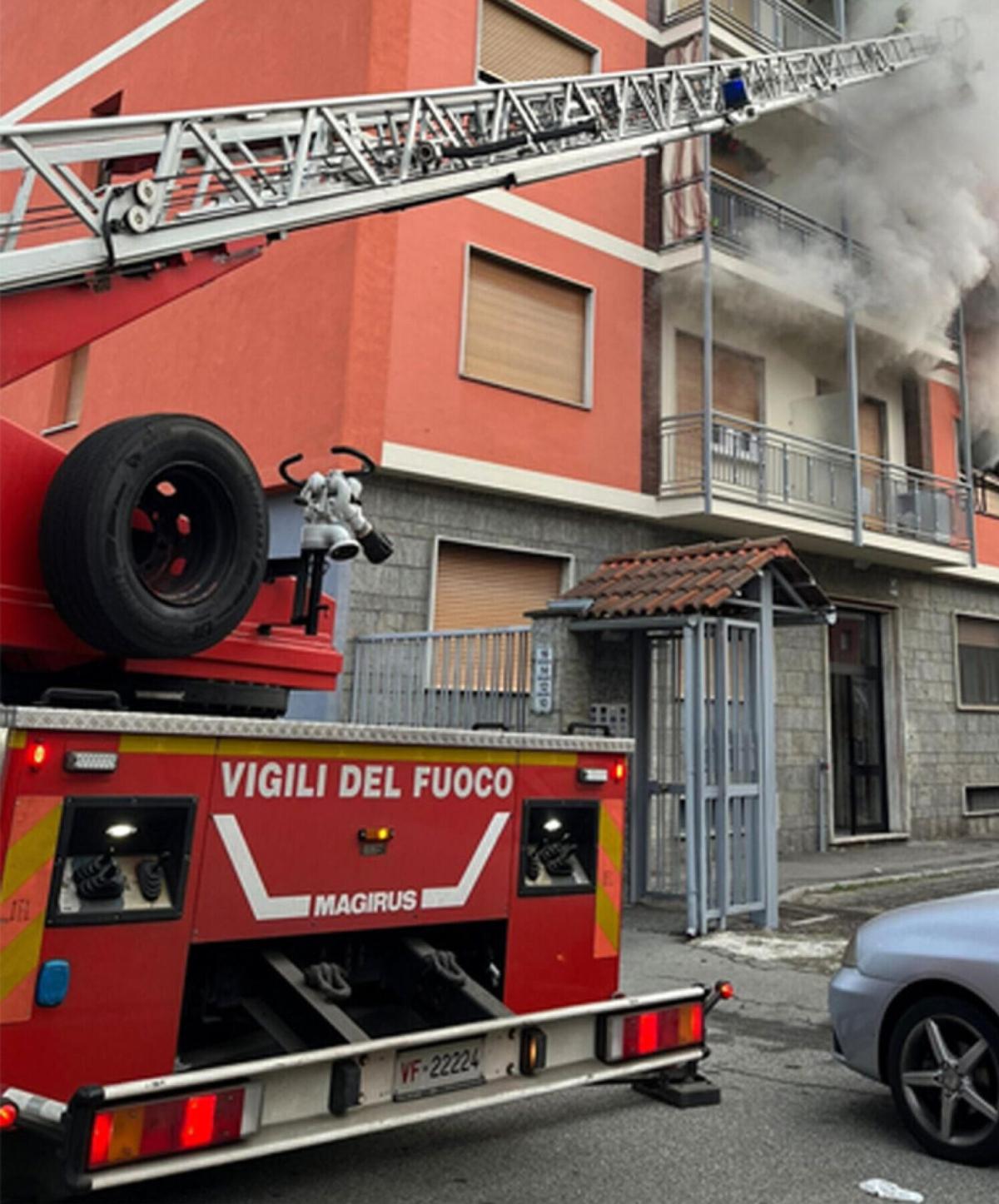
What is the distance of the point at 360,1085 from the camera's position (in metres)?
2.84

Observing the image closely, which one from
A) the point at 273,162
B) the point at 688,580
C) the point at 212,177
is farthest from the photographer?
the point at 688,580

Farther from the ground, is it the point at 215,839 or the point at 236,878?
the point at 215,839

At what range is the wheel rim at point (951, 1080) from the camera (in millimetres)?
3631

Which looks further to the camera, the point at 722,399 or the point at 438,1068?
the point at 722,399

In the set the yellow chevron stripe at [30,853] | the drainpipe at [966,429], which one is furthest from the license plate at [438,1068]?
the drainpipe at [966,429]

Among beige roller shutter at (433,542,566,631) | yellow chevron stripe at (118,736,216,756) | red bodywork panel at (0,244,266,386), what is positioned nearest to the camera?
yellow chevron stripe at (118,736,216,756)

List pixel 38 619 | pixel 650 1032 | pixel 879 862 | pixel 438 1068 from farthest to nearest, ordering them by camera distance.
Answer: pixel 879 862 → pixel 650 1032 → pixel 38 619 → pixel 438 1068

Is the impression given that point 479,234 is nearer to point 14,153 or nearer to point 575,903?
point 14,153

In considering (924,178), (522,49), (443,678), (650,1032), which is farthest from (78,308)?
(924,178)

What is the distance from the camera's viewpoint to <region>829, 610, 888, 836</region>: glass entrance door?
13805 millimetres

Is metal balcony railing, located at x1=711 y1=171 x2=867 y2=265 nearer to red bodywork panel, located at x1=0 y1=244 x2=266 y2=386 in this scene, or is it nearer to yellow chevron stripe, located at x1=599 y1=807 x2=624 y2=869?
red bodywork panel, located at x1=0 y1=244 x2=266 y2=386

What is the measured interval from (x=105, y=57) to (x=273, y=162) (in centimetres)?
1062

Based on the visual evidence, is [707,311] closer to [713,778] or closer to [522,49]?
[522,49]

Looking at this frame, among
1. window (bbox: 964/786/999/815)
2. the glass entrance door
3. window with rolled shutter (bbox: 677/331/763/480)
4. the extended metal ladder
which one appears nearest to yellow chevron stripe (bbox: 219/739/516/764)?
the extended metal ladder
